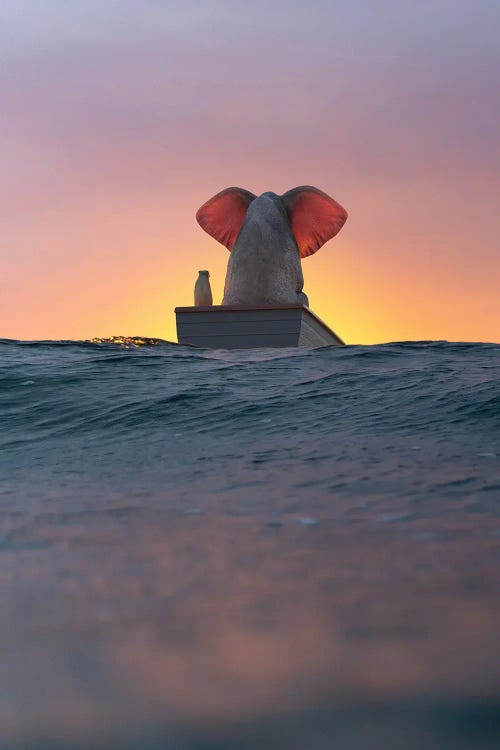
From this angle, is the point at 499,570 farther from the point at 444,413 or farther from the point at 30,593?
the point at 444,413

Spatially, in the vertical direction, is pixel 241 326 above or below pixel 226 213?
below

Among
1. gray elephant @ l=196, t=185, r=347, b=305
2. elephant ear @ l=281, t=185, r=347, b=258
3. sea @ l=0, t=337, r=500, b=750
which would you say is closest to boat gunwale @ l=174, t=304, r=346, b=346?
gray elephant @ l=196, t=185, r=347, b=305

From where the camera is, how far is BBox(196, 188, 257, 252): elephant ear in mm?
13883

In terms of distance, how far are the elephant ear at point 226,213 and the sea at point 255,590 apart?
10.3 m

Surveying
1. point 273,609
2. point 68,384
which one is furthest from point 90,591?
point 68,384

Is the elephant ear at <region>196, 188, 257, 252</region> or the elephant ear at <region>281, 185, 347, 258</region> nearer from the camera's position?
the elephant ear at <region>281, 185, 347, 258</region>

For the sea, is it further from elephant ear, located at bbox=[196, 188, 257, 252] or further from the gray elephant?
elephant ear, located at bbox=[196, 188, 257, 252]

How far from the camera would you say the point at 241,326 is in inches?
485

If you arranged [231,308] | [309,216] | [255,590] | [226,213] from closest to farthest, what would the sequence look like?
[255,590]
[231,308]
[309,216]
[226,213]

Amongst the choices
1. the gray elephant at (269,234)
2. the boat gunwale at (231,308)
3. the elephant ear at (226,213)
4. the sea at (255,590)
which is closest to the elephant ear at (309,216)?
the gray elephant at (269,234)

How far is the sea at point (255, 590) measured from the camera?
37.8 inches

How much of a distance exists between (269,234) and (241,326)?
5.25 ft

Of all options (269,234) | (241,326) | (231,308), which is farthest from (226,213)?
(241,326)

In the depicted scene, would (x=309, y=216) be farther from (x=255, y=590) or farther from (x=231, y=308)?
(x=255, y=590)
